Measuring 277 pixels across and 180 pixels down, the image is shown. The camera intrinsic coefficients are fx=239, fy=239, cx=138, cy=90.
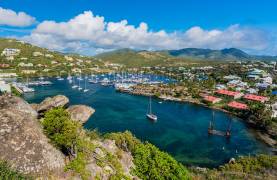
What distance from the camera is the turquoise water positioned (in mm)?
62500

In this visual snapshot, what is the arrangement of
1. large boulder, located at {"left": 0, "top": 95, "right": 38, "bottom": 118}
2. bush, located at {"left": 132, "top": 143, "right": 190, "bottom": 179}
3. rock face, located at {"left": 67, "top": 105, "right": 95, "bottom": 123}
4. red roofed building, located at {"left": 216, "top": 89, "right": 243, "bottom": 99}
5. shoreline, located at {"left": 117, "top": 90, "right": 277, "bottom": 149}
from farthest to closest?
red roofed building, located at {"left": 216, "top": 89, "right": 243, "bottom": 99}, shoreline, located at {"left": 117, "top": 90, "right": 277, "bottom": 149}, rock face, located at {"left": 67, "top": 105, "right": 95, "bottom": 123}, bush, located at {"left": 132, "top": 143, "right": 190, "bottom": 179}, large boulder, located at {"left": 0, "top": 95, "right": 38, "bottom": 118}

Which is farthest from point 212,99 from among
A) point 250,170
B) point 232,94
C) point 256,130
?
point 250,170

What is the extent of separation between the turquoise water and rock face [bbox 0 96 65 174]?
3946 centimetres

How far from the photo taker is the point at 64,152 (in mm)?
25469

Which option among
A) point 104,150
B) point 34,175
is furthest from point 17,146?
point 104,150

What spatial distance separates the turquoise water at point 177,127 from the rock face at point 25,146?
39461mm

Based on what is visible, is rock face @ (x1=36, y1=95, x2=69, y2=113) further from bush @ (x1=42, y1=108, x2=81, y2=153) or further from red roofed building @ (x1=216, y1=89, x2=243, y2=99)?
red roofed building @ (x1=216, y1=89, x2=243, y2=99)

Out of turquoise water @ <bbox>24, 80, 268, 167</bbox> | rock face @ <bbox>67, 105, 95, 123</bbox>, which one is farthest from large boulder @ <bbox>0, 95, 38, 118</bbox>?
turquoise water @ <bbox>24, 80, 268, 167</bbox>

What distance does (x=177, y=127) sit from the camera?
270 feet

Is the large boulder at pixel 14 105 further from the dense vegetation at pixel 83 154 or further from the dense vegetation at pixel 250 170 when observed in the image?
the dense vegetation at pixel 250 170

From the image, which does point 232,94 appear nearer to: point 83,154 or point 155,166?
point 155,166

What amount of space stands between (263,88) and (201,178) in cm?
12332

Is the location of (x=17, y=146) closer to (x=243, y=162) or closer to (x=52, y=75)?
(x=243, y=162)

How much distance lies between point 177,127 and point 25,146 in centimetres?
6468
